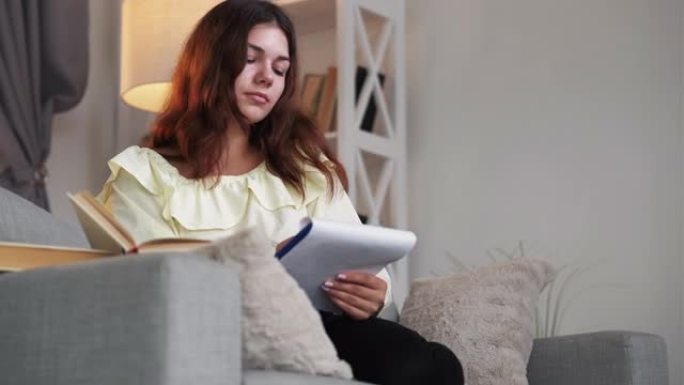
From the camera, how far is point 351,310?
1763 mm

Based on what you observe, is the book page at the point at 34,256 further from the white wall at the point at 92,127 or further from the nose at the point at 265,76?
the white wall at the point at 92,127

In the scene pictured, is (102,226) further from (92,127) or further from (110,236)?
(92,127)

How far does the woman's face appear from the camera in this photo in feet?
6.86

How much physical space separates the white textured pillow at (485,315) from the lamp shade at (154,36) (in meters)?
1.21

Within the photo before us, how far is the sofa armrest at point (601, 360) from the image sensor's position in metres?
1.98

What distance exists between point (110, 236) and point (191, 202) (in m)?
0.47

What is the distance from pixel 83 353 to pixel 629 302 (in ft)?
6.69

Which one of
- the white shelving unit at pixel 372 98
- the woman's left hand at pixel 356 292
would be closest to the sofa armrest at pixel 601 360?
the woman's left hand at pixel 356 292

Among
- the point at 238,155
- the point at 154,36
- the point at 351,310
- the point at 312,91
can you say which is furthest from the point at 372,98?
the point at 351,310

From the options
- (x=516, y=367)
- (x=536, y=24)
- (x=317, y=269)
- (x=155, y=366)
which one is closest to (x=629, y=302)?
(x=536, y=24)

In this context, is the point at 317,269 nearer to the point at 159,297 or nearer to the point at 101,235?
the point at 101,235

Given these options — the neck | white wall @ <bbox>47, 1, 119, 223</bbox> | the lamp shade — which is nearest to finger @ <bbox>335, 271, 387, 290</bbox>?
the neck

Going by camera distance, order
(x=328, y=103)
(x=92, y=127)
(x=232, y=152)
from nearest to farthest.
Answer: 1. (x=232, y=152)
2. (x=328, y=103)
3. (x=92, y=127)

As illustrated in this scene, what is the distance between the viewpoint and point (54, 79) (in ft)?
11.2
